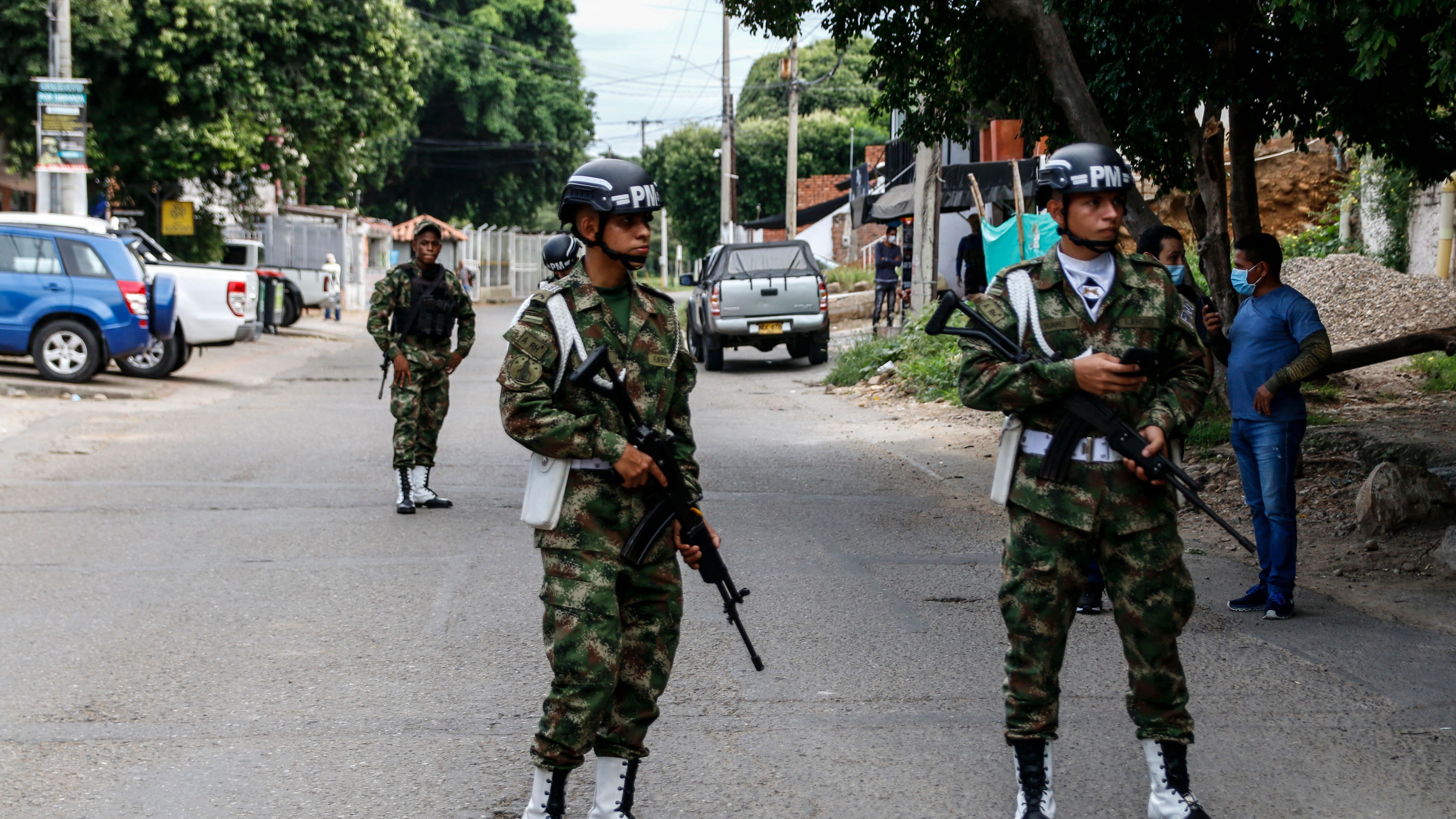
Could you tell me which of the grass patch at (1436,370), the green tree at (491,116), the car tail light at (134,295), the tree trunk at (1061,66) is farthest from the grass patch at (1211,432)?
the green tree at (491,116)

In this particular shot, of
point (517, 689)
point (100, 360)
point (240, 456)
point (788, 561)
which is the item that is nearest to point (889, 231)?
point (100, 360)

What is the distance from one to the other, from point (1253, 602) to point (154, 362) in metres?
14.9

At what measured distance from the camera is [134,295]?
51.1 ft

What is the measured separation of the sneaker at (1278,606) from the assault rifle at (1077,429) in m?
2.67

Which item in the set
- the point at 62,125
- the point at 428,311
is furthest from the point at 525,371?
the point at 62,125

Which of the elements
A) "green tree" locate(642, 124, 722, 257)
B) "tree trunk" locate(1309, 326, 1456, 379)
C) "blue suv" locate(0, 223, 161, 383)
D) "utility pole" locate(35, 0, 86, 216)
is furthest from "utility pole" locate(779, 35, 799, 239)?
"green tree" locate(642, 124, 722, 257)

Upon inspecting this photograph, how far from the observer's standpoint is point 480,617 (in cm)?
616

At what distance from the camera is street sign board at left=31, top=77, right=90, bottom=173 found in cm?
1738

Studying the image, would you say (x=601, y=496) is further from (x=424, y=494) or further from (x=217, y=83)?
(x=217, y=83)

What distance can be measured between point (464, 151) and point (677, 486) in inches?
2066

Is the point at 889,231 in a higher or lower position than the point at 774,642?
higher

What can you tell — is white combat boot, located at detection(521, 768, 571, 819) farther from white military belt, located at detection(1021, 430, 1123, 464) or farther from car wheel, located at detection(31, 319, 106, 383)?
car wheel, located at detection(31, 319, 106, 383)

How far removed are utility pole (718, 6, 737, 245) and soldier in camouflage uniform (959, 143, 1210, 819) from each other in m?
30.8

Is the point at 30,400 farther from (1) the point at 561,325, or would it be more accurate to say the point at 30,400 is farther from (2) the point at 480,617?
(1) the point at 561,325
